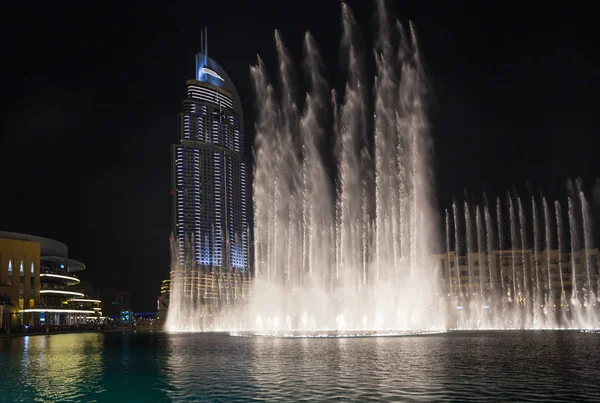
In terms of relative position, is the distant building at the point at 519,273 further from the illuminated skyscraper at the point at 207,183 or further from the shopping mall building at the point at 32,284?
the shopping mall building at the point at 32,284

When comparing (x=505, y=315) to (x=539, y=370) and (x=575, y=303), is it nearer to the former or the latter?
(x=575, y=303)

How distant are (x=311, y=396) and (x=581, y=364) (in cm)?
1265

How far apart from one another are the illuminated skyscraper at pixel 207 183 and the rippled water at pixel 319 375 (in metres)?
121

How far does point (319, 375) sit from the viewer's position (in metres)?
21.2

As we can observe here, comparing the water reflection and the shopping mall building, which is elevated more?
the shopping mall building

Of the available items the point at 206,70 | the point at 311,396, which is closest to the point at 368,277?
the point at 311,396

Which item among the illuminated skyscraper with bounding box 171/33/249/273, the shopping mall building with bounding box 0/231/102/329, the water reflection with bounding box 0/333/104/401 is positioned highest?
the illuminated skyscraper with bounding box 171/33/249/273

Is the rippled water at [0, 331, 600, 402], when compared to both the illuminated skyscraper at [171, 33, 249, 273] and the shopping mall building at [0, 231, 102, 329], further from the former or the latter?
the illuminated skyscraper at [171, 33, 249, 273]

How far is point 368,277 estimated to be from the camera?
68625 mm

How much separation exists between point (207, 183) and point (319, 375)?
140 m

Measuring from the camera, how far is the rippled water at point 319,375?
17453mm

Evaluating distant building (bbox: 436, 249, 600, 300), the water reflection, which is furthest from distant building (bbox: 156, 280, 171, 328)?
the water reflection

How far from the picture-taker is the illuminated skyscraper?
15612 centimetres

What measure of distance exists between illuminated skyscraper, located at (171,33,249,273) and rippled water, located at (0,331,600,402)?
121424 millimetres
